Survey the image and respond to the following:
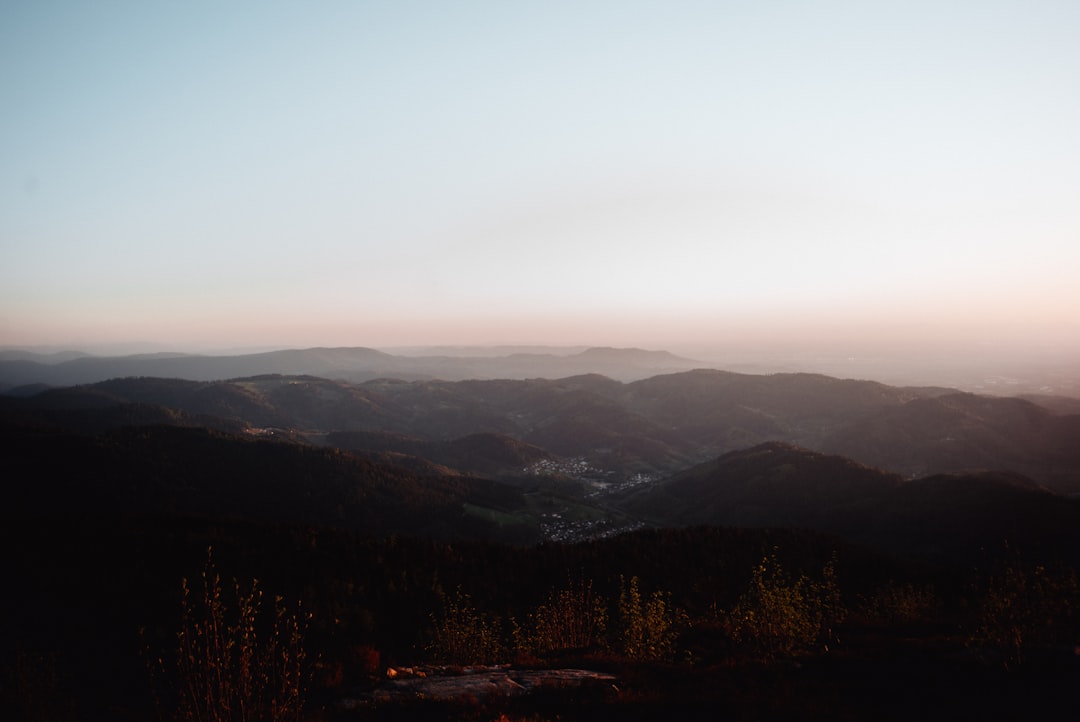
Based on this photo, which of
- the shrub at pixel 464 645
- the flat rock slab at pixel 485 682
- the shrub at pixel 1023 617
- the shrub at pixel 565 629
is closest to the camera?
the flat rock slab at pixel 485 682

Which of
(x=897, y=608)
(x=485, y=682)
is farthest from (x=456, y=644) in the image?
(x=897, y=608)

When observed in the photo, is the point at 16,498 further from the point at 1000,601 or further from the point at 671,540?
the point at 1000,601

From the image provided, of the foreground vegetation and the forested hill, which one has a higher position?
the foreground vegetation

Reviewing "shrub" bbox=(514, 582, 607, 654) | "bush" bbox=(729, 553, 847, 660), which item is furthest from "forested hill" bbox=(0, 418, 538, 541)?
"bush" bbox=(729, 553, 847, 660)

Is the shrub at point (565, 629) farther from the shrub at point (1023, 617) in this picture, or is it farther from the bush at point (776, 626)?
the shrub at point (1023, 617)

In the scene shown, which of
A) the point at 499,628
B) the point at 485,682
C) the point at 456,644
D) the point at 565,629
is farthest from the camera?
the point at 499,628

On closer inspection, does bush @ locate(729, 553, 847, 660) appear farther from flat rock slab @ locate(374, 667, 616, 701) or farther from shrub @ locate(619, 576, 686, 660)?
flat rock slab @ locate(374, 667, 616, 701)

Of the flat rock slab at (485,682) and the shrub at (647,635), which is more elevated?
the flat rock slab at (485,682)

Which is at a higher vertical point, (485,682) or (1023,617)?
(1023,617)

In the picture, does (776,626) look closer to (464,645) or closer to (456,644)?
(464,645)

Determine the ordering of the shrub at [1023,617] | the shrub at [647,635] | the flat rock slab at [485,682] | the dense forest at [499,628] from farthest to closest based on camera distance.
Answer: the shrub at [647,635] → the shrub at [1023,617] → the flat rock slab at [485,682] → the dense forest at [499,628]

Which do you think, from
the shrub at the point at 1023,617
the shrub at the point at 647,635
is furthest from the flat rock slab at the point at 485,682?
the shrub at the point at 1023,617

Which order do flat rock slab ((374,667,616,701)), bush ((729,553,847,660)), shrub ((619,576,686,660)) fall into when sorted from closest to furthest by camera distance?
flat rock slab ((374,667,616,701)) < bush ((729,553,847,660)) < shrub ((619,576,686,660))

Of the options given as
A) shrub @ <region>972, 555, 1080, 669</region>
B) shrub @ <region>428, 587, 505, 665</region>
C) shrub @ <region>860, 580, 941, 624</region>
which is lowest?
shrub @ <region>860, 580, 941, 624</region>
